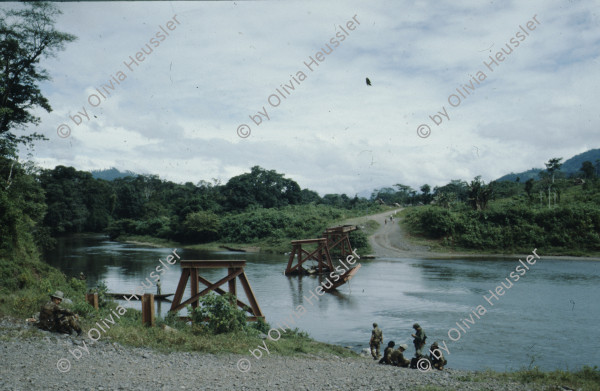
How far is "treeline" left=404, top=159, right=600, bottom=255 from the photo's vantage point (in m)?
40.4

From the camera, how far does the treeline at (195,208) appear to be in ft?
201

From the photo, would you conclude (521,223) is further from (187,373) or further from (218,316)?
(187,373)

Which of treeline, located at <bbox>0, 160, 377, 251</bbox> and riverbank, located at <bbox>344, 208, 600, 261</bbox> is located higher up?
treeline, located at <bbox>0, 160, 377, 251</bbox>

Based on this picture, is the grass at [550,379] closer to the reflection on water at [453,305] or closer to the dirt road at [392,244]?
the reflection on water at [453,305]

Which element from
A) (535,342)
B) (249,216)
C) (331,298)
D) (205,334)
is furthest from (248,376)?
(249,216)

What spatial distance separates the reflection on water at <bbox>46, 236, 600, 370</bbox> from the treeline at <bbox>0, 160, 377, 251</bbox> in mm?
24681

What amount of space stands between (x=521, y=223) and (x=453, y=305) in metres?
28.6

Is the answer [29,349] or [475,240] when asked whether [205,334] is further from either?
[475,240]

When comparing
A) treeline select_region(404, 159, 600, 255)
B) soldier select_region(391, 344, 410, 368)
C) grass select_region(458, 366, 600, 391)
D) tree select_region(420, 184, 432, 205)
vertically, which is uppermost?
tree select_region(420, 184, 432, 205)

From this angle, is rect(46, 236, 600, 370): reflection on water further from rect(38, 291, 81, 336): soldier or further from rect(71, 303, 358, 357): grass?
rect(38, 291, 81, 336): soldier

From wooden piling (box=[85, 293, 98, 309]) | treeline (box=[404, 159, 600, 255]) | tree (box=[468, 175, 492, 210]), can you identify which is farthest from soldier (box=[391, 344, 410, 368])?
tree (box=[468, 175, 492, 210])

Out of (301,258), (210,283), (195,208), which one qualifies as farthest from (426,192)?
(210,283)

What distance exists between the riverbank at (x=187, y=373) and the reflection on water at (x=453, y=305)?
3.07 metres

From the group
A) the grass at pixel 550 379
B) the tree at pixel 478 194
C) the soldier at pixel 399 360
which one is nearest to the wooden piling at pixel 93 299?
the soldier at pixel 399 360
